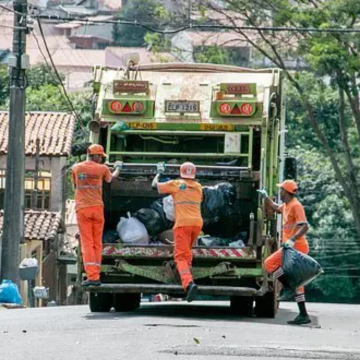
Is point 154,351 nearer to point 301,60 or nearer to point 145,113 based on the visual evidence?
point 145,113

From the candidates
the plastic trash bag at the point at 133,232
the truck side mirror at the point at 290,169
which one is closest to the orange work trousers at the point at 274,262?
the plastic trash bag at the point at 133,232

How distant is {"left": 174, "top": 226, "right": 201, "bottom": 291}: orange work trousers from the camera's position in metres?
15.2

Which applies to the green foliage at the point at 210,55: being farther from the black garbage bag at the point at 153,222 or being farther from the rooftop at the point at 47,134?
the black garbage bag at the point at 153,222

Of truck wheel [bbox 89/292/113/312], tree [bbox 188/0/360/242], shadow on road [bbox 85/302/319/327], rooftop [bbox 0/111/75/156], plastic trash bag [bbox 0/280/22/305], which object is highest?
tree [bbox 188/0/360/242]

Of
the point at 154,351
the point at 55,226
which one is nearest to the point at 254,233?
the point at 154,351

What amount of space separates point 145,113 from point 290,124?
116ft

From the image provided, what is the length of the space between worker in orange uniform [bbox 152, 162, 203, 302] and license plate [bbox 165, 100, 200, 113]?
3.35 ft

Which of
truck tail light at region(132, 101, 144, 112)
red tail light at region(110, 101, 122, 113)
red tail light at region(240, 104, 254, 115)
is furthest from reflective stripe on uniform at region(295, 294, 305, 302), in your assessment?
red tail light at region(110, 101, 122, 113)

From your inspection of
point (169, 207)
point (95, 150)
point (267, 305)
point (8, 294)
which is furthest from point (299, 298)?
point (8, 294)

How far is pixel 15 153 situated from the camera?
75.5 feet

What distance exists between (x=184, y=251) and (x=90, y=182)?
1.33m

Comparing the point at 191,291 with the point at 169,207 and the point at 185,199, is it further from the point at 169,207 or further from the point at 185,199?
the point at 169,207

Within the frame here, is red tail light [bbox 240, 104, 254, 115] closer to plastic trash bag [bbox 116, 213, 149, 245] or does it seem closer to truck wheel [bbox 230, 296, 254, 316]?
plastic trash bag [bbox 116, 213, 149, 245]

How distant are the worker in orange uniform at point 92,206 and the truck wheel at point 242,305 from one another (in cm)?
236
